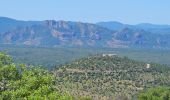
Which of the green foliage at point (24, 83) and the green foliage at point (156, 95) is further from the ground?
the green foliage at point (24, 83)

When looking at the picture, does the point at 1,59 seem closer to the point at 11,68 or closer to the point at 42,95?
the point at 11,68

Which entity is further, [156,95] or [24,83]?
[156,95]

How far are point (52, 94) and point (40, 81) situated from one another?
2351 mm

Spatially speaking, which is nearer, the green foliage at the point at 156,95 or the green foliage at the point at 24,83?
the green foliage at the point at 24,83

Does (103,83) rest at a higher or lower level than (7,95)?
lower

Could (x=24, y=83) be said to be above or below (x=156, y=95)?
above

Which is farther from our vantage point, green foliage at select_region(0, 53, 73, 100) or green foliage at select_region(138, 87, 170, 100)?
green foliage at select_region(138, 87, 170, 100)

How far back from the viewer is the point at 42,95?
30.2 metres

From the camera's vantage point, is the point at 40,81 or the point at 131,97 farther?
the point at 131,97

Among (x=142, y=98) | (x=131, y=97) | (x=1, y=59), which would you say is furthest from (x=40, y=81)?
(x=131, y=97)

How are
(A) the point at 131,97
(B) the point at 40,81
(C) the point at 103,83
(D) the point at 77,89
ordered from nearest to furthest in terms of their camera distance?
(B) the point at 40,81 < (A) the point at 131,97 < (D) the point at 77,89 < (C) the point at 103,83

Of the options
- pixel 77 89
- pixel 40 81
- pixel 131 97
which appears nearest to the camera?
pixel 40 81

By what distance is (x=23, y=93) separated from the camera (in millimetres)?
30219

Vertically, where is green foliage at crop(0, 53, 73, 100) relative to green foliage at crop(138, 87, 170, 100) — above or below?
above
